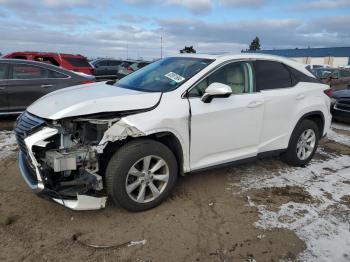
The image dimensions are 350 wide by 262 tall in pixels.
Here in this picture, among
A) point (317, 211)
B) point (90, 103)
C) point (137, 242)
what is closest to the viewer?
point (137, 242)

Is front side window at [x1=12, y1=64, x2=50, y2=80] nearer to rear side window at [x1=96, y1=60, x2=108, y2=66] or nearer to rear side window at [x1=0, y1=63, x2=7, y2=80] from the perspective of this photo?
rear side window at [x1=0, y1=63, x2=7, y2=80]

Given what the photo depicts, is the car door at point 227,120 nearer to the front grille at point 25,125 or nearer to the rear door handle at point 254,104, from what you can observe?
the rear door handle at point 254,104

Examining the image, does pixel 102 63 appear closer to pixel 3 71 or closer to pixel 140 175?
pixel 3 71

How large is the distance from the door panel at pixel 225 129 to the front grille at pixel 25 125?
163 centimetres

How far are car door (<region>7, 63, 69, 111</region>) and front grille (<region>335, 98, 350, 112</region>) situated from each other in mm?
7199

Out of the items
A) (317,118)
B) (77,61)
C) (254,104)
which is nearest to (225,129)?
(254,104)

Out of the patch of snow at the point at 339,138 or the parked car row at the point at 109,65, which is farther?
the parked car row at the point at 109,65

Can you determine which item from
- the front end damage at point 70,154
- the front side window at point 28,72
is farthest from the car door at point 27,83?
the front end damage at point 70,154

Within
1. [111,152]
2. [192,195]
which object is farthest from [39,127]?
[192,195]

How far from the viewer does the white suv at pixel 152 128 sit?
331cm

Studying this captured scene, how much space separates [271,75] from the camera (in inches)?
187

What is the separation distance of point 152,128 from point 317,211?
7.11 feet

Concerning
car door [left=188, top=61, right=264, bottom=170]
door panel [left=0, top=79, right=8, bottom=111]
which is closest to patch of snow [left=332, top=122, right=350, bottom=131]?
car door [left=188, top=61, right=264, bottom=170]

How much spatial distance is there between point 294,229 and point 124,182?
183 cm
